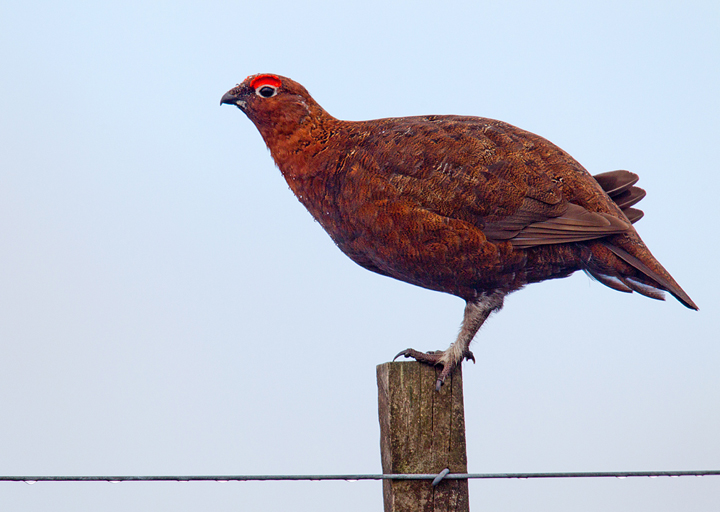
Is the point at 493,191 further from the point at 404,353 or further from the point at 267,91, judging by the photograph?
the point at 267,91

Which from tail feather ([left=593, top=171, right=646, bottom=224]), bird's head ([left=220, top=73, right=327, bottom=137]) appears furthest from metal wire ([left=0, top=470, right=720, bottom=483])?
bird's head ([left=220, top=73, right=327, bottom=137])

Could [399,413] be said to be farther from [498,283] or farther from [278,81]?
[278,81]

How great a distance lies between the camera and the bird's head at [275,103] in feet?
11.8

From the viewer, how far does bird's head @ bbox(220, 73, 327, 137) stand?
3.59 metres

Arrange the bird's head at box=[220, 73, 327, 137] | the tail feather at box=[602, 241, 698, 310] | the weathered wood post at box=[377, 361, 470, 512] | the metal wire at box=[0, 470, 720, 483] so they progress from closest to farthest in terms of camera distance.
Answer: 1. the metal wire at box=[0, 470, 720, 483]
2. the weathered wood post at box=[377, 361, 470, 512]
3. the tail feather at box=[602, 241, 698, 310]
4. the bird's head at box=[220, 73, 327, 137]

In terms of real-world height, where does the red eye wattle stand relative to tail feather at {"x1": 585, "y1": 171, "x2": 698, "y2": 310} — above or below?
above

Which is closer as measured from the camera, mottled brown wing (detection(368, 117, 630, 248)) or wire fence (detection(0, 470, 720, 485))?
wire fence (detection(0, 470, 720, 485))

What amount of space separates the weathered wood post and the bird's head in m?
1.39

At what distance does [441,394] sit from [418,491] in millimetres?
441

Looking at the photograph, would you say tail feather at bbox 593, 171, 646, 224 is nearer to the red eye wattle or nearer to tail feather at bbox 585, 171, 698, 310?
tail feather at bbox 585, 171, 698, 310

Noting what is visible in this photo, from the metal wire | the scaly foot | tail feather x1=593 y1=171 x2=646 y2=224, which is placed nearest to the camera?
the metal wire

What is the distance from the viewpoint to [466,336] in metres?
3.46

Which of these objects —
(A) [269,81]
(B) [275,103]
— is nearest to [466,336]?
(B) [275,103]

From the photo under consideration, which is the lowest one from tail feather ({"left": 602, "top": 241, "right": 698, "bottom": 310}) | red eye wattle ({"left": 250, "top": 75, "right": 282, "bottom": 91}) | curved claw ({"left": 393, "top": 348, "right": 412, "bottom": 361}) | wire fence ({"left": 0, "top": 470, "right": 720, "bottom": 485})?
wire fence ({"left": 0, "top": 470, "right": 720, "bottom": 485})
